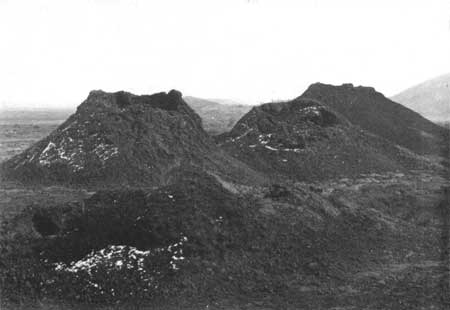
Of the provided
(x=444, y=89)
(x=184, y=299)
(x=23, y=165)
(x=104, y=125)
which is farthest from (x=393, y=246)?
(x=444, y=89)

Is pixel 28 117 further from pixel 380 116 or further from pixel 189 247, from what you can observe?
pixel 189 247

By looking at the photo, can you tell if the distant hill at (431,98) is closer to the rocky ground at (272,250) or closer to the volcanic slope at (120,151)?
the volcanic slope at (120,151)

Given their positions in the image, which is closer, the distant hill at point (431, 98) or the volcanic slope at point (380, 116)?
the volcanic slope at point (380, 116)

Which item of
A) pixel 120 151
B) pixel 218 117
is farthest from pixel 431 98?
pixel 120 151

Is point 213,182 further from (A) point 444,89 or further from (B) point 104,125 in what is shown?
(A) point 444,89

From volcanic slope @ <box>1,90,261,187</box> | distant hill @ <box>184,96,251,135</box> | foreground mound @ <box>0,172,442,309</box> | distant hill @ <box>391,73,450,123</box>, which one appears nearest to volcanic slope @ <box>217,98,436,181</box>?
volcanic slope @ <box>1,90,261,187</box>

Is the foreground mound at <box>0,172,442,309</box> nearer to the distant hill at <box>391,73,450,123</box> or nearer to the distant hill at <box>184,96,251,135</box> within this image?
the distant hill at <box>184,96,251,135</box>

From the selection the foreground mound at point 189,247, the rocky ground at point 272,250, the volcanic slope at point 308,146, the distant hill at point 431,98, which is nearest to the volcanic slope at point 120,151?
the volcanic slope at point 308,146
